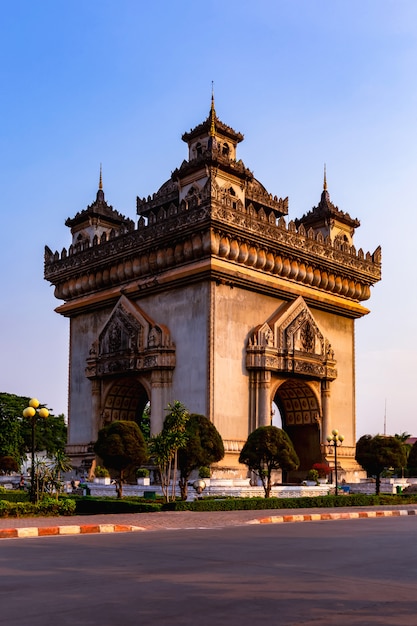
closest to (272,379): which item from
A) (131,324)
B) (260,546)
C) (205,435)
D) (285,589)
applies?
(131,324)

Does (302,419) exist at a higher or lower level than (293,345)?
lower

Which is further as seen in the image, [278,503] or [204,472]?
[204,472]

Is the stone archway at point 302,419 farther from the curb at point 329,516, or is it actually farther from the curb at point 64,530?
the curb at point 64,530

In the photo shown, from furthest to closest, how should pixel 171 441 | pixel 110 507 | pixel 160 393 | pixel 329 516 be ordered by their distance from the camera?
→ pixel 160 393 < pixel 171 441 < pixel 110 507 < pixel 329 516

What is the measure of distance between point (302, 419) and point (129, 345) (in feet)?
27.8

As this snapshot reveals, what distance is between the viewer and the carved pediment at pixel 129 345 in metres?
29.9

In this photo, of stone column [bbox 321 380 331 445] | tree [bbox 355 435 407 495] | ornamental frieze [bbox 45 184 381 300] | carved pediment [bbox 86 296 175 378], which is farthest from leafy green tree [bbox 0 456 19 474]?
tree [bbox 355 435 407 495]

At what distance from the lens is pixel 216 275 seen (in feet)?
93.5

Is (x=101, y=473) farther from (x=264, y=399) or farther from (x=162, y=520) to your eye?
(x=162, y=520)

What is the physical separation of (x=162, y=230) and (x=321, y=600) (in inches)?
970

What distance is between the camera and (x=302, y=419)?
3391 cm

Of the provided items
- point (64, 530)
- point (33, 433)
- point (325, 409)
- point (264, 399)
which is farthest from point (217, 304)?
point (64, 530)

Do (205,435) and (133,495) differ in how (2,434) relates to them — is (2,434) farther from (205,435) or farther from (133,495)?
(205,435)

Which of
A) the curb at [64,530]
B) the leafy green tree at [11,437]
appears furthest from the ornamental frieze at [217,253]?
the leafy green tree at [11,437]
